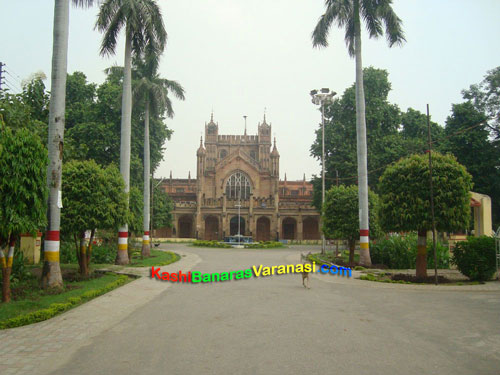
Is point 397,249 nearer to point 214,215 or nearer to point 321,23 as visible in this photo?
point 321,23

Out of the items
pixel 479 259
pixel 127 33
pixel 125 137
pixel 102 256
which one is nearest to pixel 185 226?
pixel 102 256

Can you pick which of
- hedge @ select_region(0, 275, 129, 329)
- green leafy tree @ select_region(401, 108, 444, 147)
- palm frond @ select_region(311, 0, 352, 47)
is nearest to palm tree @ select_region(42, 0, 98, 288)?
hedge @ select_region(0, 275, 129, 329)

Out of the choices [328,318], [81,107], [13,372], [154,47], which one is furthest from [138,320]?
[81,107]

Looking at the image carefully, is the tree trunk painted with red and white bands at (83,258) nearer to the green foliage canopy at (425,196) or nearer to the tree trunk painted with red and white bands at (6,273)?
the tree trunk painted with red and white bands at (6,273)

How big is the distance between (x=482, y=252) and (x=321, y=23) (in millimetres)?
13645

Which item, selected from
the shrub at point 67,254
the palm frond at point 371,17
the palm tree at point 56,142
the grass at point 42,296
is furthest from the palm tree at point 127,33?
the palm frond at point 371,17

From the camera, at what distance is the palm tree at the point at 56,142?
476 inches

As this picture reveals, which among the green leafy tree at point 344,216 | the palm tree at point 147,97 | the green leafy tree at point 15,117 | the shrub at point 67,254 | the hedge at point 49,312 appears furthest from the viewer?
the palm tree at point 147,97

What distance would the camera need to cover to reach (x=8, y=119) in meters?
14.5

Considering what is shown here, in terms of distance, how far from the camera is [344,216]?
72.1 ft

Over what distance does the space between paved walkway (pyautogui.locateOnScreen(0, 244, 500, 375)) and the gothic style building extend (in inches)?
1517

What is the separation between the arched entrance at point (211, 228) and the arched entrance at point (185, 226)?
9.00 feet

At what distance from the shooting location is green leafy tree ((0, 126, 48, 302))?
912 centimetres

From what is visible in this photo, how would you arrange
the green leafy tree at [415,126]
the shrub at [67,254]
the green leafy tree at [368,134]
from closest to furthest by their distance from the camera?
1. the shrub at [67,254]
2. the green leafy tree at [368,134]
3. the green leafy tree at [415,126]
